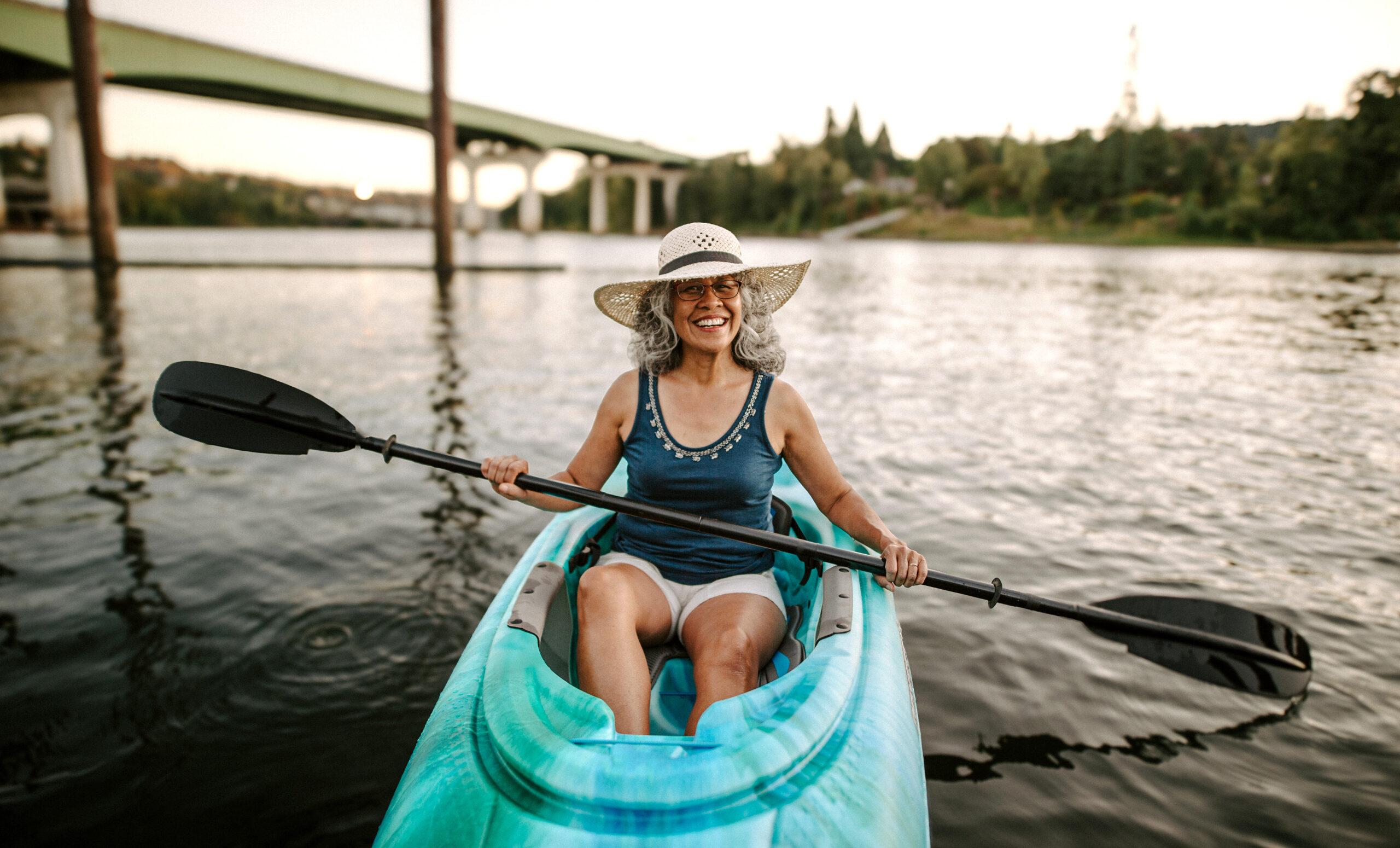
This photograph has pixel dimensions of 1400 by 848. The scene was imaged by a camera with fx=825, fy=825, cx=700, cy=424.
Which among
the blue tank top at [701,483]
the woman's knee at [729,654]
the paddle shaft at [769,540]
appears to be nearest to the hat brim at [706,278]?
the blue tank top at [701,483]

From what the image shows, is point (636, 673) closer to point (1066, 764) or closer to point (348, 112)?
point (1066, 764)

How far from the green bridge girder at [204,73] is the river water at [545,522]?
27225 mm

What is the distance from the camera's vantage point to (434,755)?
1985mm

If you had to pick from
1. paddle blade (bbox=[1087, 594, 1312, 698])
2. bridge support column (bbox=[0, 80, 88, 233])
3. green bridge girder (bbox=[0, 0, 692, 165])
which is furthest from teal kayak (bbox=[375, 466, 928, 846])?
bridge support column (bbox=[0, 80, 88, 233])

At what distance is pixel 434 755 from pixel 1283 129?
80.3 meters

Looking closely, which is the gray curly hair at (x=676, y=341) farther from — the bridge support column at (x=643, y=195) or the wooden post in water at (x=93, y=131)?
the bridge support column at (x=643, y=195)

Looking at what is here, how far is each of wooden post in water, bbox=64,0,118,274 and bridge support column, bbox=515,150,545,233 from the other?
41.4 meters

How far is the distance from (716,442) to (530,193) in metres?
64.6

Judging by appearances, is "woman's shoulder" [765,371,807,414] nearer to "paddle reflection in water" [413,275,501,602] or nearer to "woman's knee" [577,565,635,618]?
"woman's knee" [577,565,635,618]

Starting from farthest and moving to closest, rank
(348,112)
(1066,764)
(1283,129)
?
(1283,129) < (348,112) < (1066,764)

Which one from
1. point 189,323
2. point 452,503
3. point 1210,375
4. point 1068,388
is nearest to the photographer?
point 452,503

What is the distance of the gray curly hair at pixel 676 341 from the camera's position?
9.14 ft

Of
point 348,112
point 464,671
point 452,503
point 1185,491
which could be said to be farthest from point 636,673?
point 348,112

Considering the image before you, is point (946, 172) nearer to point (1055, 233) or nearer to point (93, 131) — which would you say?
point (1055, 233)
